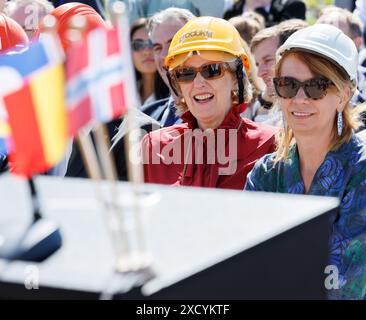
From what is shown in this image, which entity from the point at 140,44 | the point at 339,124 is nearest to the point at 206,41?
the point at 339,124

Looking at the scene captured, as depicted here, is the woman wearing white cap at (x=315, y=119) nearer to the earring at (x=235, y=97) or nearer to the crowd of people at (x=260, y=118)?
the crowd of people at (x=260, y=118)

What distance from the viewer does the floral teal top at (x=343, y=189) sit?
2334 millimetres

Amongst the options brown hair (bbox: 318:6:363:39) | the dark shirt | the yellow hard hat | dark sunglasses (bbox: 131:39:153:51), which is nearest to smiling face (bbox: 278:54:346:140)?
the yellow hard hat

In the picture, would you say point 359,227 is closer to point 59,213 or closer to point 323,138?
point 323,138

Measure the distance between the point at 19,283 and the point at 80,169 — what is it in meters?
2.05

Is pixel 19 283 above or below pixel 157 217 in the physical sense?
below

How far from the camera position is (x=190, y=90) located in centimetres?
322

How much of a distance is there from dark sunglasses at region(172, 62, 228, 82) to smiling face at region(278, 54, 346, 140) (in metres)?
0.55

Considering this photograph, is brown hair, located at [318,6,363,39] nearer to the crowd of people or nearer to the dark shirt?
the crowd of people

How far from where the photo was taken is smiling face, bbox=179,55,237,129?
3.21 m

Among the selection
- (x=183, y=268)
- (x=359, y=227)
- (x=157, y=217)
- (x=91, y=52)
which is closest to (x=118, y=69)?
(x=91, y=52)

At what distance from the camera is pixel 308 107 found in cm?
268

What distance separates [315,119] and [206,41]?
719 mm
